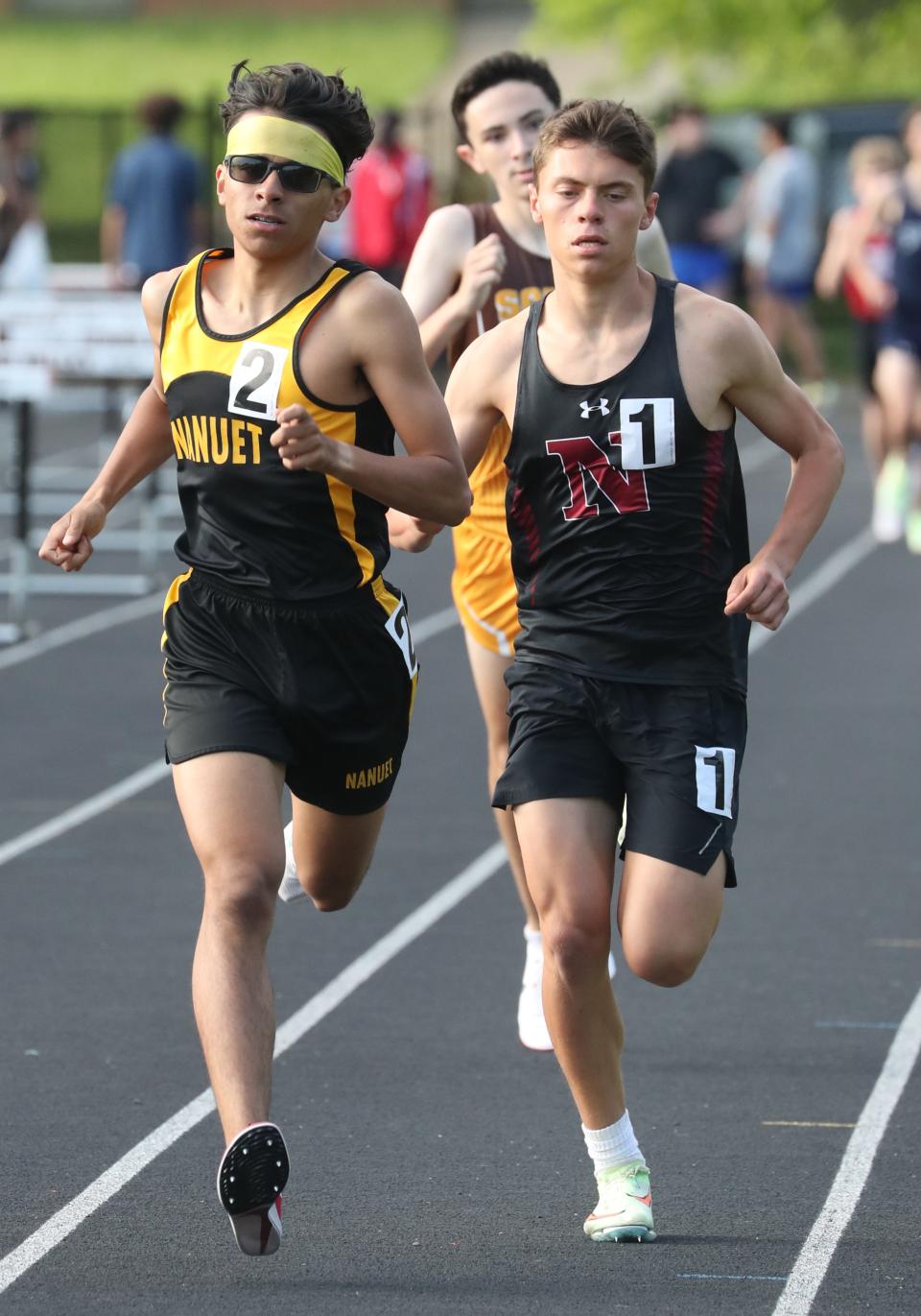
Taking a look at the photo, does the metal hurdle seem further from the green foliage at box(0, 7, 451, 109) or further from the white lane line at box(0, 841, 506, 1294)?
the green foliage at box(0, 7, 451, 109)

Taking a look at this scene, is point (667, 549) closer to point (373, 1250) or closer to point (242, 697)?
point (242, 697)

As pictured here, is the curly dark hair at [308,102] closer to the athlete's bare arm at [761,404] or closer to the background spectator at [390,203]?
the athlete's bare arm at [761,404]

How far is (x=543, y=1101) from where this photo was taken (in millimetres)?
5527

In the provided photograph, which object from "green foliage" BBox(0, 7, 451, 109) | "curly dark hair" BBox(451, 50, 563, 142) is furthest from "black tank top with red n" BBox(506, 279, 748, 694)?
"green foliage" BBox(0, 7, 451, 109)

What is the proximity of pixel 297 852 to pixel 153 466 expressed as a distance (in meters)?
0.85

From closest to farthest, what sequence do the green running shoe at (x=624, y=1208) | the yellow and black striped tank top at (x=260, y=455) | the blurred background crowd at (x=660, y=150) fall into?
1. the yellow and black striped tank top at (x=260, y=455)
2. the green running shoe at (x=624, y=1208)
3. the blurred background crowd at (x=660, y=150)

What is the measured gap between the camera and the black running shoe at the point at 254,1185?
4.09 meters

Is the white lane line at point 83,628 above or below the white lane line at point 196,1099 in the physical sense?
below

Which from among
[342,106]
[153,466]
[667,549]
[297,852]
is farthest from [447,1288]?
[342,106]

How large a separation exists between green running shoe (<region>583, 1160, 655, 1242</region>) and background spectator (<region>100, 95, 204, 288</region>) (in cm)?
1378

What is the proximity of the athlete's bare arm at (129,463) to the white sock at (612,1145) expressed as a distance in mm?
1498

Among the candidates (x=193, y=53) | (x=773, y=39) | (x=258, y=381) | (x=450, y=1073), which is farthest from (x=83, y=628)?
(x=193, y=53)

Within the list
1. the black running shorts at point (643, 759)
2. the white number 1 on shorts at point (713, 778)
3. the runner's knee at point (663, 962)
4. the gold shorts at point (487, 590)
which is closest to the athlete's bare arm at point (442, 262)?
the gold shorts at point (487, 590)

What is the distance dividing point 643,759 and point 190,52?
155 feet
